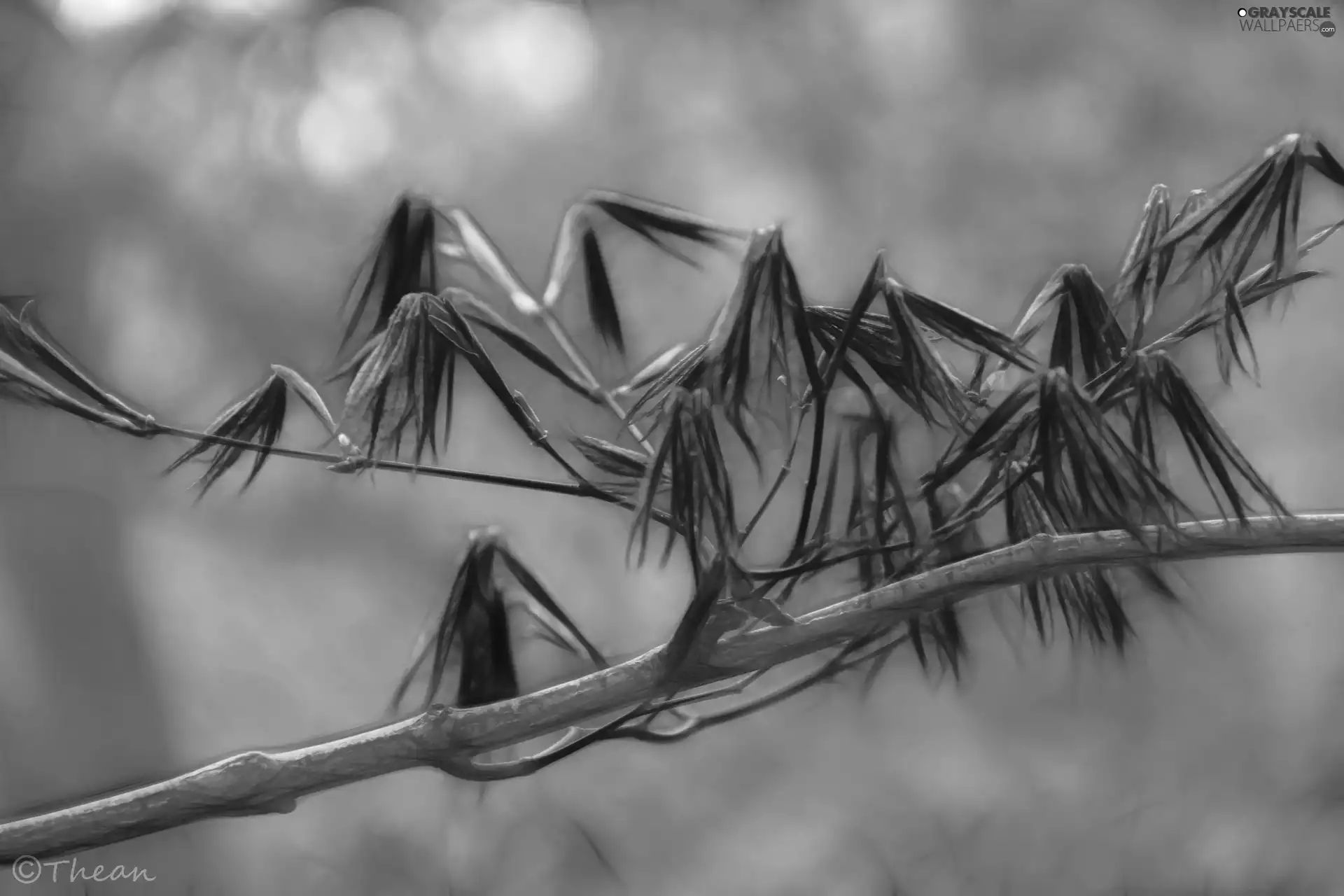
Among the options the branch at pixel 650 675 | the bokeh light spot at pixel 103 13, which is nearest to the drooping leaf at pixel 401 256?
the branch at pixel 650 675

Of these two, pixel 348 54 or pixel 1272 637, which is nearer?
pixel 1272 637

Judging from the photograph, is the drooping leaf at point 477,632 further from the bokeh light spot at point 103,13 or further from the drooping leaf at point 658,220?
the bokeh light spot at point 103,13

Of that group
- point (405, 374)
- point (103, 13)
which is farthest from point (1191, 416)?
point (103, 13)

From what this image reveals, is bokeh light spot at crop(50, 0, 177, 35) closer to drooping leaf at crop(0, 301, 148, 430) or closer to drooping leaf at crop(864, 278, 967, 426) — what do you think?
drooping leaf at crop(0, 301, 148, 430)

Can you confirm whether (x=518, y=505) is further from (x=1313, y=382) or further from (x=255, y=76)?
(x=1313, y=382)

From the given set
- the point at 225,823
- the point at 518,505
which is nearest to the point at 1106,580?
the point at 518,505
